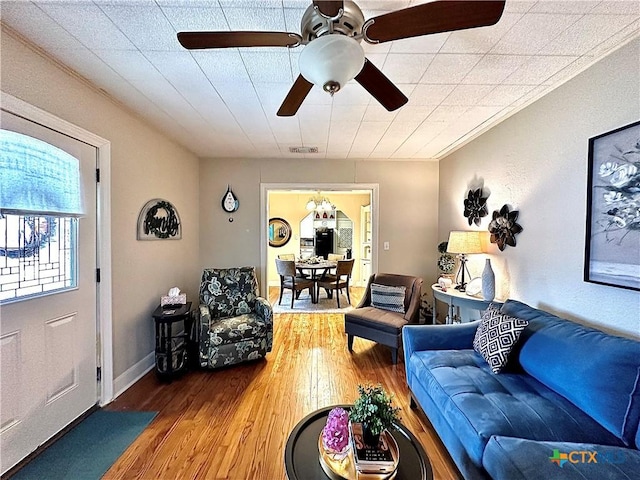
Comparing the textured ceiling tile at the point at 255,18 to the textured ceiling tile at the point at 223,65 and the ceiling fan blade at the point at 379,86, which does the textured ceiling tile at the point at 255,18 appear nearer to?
the textured ceiling tile at the point at 223,65

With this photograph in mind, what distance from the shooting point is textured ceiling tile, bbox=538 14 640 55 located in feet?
5.14

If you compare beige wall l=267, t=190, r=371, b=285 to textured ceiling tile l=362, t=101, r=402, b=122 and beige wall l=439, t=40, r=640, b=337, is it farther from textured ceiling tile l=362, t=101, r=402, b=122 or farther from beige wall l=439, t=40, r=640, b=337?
textured ceiling tile l=362, t=101, r=402, b=122

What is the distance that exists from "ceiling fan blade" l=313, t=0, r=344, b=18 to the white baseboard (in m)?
3.12

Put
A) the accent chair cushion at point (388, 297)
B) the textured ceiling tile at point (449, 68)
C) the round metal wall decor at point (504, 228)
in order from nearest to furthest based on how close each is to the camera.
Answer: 1. the textured ceiling tile at point (449, 68)
2. the round metal wall decor at point (504, 228)
3. the accent chair cushion at point (388, 297)

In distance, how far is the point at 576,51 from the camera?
184cm

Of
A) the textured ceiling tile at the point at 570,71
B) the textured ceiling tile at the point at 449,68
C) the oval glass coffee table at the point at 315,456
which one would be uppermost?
the textured ceiling tile at the point at 570,71

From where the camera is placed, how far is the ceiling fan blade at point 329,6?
A: 1154 mm

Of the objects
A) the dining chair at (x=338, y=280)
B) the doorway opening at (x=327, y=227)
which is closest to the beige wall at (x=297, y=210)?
the doorway opening at (x=327, y=227)

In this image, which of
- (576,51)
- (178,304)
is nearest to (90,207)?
(178,304)

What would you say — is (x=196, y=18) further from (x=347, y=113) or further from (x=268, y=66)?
(x=347, y=113)

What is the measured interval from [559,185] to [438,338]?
1510 millimetres

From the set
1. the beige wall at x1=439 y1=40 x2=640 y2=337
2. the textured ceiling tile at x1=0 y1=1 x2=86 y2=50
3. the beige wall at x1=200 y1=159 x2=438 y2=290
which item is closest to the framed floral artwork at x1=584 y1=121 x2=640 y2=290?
the beige wall at x1=439 y1=40 x2=640 y2=337

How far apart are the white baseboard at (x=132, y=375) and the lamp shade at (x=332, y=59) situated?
115 inches

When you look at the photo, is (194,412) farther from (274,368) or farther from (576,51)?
(576,51)
